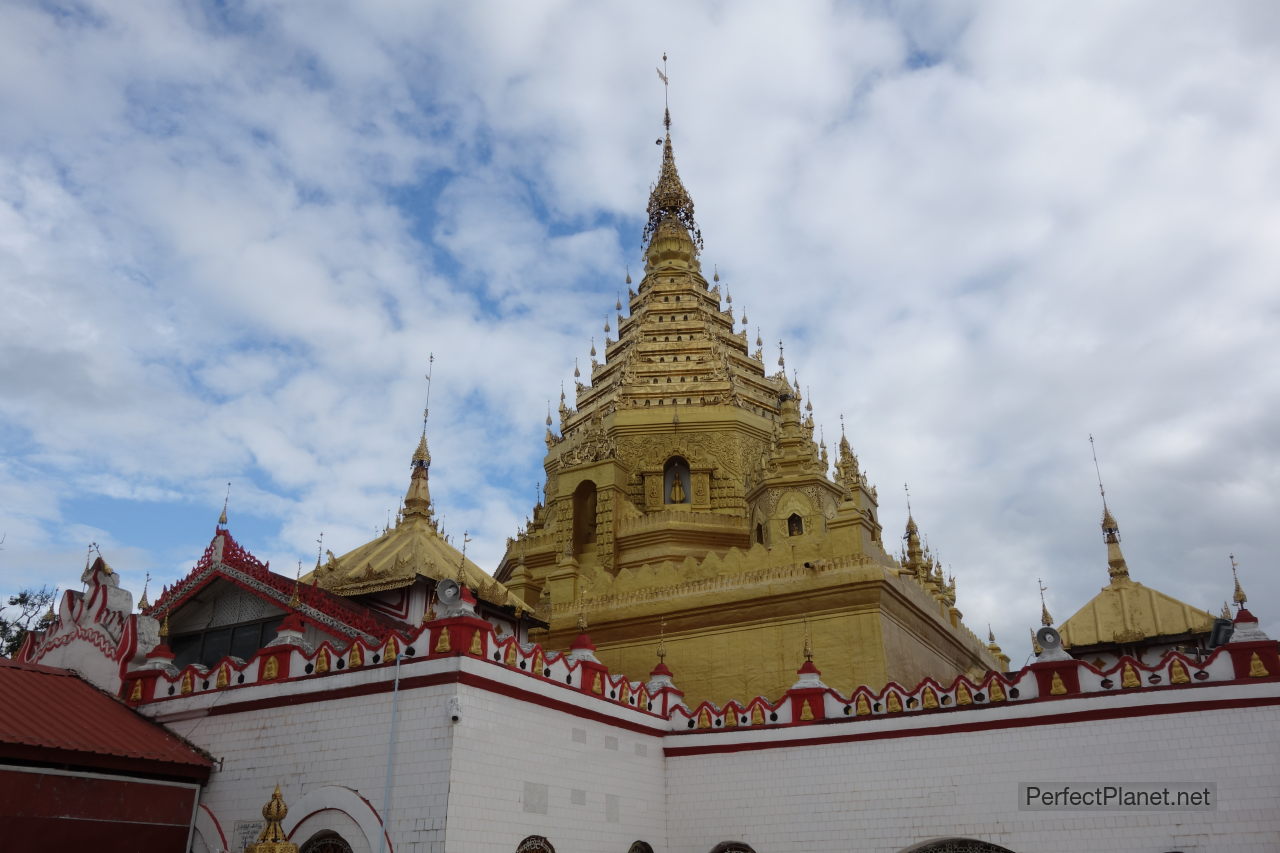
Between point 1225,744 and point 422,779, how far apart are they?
1071 centimetres

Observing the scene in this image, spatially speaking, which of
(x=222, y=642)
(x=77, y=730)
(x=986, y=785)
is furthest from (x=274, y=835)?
(x=986, y=785)

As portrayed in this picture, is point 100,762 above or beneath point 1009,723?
beneath

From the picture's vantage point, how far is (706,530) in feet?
96.8

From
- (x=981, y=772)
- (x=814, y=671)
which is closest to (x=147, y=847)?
(x=814, y=671)

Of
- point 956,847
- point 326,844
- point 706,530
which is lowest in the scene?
point 956,847

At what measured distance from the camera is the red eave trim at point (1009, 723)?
1380 centimetres

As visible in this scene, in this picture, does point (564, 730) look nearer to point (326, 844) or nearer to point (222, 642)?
point (326, 844)

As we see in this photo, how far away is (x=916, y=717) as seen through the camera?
15.7m

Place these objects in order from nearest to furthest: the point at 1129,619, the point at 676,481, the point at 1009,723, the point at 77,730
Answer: the point at 77,730 < the point at 1009,723 < the point at 1129,619 < the point at 676,481

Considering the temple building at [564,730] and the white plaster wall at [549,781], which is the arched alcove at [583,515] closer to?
the temple building at [564,730]

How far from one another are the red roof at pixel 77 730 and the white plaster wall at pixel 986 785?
7980 millimetres

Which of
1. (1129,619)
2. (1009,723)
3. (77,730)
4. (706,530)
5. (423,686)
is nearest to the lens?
(423,686)

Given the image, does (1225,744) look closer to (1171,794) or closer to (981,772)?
(1171,794)

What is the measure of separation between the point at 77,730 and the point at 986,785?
508 inches
